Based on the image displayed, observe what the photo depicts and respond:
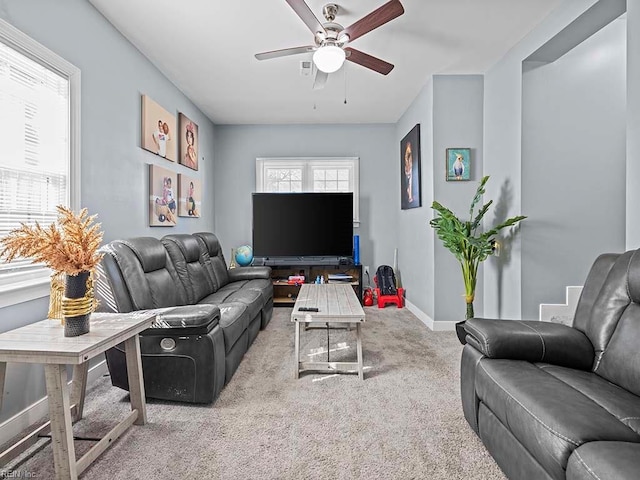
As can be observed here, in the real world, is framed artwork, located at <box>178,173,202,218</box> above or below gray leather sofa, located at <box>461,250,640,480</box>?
above

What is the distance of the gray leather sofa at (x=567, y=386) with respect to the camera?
3.62ft

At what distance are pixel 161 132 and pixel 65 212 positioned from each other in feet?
7.27

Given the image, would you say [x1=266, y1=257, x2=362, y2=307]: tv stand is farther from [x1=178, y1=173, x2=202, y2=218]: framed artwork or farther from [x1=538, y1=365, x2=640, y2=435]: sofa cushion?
[x1=538, y1=365, x2=640, y2=435]: sofa cushion

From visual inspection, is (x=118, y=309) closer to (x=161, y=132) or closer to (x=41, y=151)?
(x=41, y=151)

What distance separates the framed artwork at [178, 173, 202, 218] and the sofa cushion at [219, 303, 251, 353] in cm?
174

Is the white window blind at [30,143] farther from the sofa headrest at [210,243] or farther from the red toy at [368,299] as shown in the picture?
the red toy at [368,299]

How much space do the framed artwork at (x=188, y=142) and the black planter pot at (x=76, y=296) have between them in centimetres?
273

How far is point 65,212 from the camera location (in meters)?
1.71

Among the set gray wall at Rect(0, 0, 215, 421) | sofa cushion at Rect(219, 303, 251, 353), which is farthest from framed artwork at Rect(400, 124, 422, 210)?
gray wall at Rect(0, 0, 215, 421)

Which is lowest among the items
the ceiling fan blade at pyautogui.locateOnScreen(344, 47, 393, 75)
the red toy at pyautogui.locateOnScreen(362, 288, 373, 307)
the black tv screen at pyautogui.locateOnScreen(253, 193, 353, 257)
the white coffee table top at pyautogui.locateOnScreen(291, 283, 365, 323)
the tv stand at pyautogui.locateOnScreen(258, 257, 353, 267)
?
the red toy at pyautogui.locateOnScreen(362, 288, 373, 307)

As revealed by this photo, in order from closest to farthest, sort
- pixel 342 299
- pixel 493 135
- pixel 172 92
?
1. pixel 342 299
2. pixel 493 135
3. pixel 172 92

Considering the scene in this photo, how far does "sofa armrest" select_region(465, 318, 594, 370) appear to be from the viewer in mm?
1737

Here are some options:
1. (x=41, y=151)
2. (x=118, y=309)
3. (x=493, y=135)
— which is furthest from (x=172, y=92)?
(x=493, y=135)

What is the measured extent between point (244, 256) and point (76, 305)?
3.65 metres
